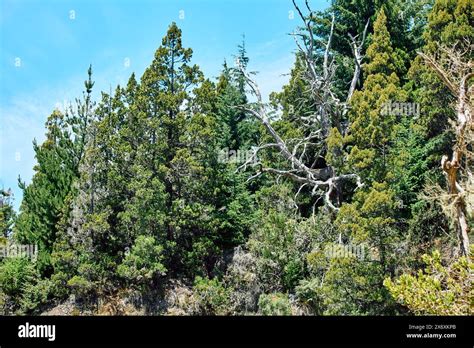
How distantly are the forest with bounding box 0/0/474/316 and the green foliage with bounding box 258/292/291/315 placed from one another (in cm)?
5

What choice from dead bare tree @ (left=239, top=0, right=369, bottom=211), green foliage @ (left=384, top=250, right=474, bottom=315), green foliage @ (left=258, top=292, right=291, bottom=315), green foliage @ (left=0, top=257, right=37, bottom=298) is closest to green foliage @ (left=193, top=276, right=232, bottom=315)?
green foliage @ (left=258, top=292, right=291, bottom=315)

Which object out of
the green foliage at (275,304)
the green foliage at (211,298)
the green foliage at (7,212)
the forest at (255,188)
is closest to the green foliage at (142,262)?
the forest at (255,188)

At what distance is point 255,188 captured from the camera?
2116 cm

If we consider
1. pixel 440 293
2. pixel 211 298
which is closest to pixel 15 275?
pixel 211 298

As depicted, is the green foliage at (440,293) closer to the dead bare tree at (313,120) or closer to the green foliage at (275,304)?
the green foliage at (275,304)

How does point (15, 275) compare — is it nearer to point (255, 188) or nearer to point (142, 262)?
point (142, 262)

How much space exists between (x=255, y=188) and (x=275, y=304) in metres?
7.83

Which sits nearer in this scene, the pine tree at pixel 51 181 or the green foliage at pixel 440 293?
the green foliage at pixel 440 293

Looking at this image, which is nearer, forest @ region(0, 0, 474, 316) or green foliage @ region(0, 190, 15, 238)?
forest @ region(0, 0, 474, 316)

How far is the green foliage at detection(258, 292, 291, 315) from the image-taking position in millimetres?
13867

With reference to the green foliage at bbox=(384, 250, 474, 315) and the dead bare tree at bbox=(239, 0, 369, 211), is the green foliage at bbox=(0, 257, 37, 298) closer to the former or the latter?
the dead bare tree at bbox=(239, 0, 369, 211)

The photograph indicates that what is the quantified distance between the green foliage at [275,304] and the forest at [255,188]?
5cm

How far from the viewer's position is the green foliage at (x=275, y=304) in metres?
13.9
